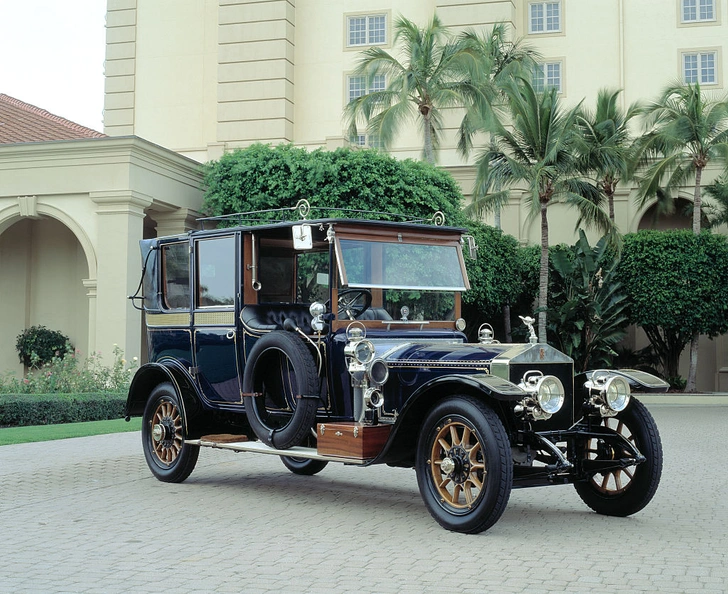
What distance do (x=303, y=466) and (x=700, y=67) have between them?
1102 inches

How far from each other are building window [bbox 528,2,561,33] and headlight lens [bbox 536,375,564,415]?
29866mm

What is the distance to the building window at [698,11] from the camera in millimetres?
33906

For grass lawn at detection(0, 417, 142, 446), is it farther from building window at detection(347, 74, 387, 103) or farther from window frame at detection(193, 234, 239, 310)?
building window at detection(347, 74, 387, 103)

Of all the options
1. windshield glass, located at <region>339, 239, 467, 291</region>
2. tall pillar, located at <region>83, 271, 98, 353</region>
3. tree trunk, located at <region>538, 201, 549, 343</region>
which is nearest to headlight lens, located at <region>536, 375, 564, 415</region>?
windshield glass, located at <region>339, 239, 467, 291</region>

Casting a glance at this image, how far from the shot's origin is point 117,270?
76.3ft

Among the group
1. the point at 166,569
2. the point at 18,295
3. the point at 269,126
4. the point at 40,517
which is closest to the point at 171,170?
the point at 18,295

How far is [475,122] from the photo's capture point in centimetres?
2792

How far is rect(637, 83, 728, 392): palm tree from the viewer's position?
28.2m

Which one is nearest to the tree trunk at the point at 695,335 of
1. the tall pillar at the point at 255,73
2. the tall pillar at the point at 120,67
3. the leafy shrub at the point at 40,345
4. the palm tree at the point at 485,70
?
the palm tree at the point at 485,70

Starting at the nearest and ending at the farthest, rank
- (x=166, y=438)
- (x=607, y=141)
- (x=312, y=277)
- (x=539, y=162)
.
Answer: (x=312, y=277) < (x=166, y=438) < (x=539, y=162) < (x=607, y=141)

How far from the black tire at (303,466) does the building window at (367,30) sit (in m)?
27.6

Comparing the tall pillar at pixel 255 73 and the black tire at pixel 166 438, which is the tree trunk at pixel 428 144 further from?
the black tire at pixel 166 438

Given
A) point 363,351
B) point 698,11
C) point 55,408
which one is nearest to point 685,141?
point 698,11

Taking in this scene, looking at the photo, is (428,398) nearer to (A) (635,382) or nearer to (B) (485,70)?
(A) (635,382)
